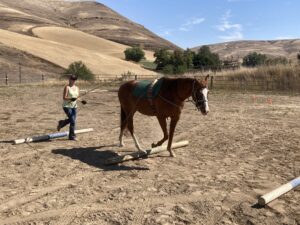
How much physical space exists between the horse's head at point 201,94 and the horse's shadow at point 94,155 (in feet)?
5.32

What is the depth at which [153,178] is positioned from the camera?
6629 mm

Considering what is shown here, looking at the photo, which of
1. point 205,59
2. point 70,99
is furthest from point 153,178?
point 205,59

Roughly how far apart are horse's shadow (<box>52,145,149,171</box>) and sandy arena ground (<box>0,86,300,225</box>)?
0.07ft

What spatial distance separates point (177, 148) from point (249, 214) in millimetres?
4025

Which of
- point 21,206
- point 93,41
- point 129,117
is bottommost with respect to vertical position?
point 21,206

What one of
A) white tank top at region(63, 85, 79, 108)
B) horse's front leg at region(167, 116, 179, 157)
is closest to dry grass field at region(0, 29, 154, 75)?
white tank top at region(63, 85, 79, 108)

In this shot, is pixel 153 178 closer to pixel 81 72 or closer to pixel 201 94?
pixel 201 94

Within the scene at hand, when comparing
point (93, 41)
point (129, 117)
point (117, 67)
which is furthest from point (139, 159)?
point (93, 41)

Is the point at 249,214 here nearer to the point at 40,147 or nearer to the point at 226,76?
the point at 40,147

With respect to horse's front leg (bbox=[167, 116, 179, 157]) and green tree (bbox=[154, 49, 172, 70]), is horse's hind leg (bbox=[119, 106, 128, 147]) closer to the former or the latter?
horse's front leg (bbox=[167, 116, 179, 157])

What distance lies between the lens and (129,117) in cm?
893

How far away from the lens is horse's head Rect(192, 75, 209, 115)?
291 inches

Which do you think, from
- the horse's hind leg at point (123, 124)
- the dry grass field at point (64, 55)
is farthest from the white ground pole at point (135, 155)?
the dry grass field at point (64, 55)

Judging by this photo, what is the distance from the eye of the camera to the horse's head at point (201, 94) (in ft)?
24.2
